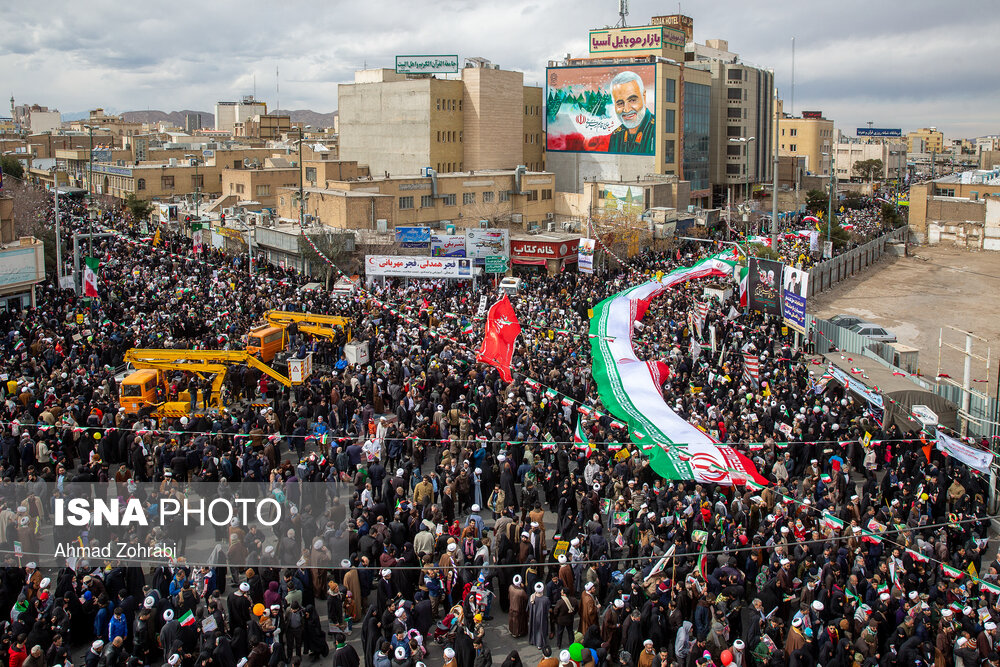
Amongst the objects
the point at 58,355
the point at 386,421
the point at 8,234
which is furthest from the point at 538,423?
the point at 8,234

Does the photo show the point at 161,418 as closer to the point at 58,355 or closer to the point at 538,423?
the point at 58,355

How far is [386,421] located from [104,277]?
20.2 m

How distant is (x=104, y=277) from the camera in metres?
33.1

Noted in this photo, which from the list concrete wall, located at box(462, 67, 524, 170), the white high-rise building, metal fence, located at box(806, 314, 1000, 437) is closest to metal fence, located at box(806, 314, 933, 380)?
metal fence, located at box(806, 314, 1000, 437)

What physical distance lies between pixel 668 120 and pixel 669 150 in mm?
2133

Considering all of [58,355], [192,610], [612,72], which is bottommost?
[192,610]

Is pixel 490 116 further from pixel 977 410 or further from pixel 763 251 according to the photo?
pixel 977 410

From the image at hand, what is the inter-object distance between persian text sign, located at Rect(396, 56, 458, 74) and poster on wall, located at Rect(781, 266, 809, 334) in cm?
4499

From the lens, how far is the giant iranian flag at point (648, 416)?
13.2 metres

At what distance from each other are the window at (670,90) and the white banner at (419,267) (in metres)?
38.5

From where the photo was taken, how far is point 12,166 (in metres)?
73.6

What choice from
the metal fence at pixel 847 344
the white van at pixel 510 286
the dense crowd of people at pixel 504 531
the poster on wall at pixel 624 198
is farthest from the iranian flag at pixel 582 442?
the poster on wall at pixel 624 198


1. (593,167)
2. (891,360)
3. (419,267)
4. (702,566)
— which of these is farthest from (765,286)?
(593,167)

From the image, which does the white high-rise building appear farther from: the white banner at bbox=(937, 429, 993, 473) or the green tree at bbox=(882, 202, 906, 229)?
the white banner at bbox=(937, 429, 993, 473)
